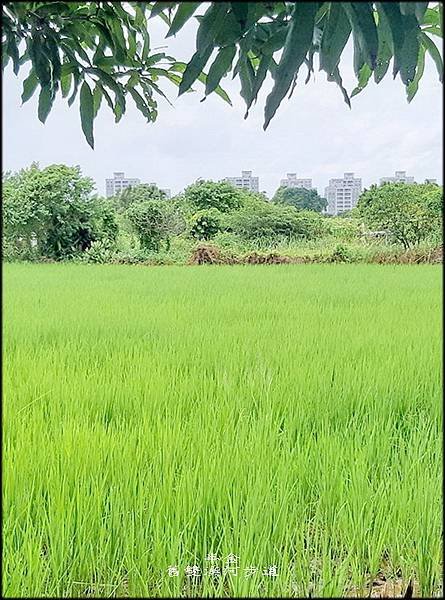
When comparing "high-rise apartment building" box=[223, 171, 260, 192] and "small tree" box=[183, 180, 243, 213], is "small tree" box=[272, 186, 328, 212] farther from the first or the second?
"small tree" box=[183, 180, 243, 213]

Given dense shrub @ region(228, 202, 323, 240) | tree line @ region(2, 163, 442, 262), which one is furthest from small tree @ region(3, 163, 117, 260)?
dense shrub @ region(228, 202, 323, 240)

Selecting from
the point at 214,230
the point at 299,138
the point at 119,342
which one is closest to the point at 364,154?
the point at 299,138

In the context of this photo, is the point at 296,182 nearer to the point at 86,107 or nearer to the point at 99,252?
the point at 86,107

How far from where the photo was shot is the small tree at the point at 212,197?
7.62 feet

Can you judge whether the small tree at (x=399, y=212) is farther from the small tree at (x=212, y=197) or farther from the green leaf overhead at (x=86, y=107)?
the green leaf overhead at (x=86, y=107)

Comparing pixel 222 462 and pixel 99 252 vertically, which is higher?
pixel 99 252

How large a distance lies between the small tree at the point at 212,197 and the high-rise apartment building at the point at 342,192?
1.14 metres

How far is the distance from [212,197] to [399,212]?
4.01 ft

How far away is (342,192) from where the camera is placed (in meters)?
1.05

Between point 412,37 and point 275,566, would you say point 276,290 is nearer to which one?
point 275,566

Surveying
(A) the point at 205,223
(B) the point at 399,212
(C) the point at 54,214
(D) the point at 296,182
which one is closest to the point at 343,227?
(B) the point at 399,212

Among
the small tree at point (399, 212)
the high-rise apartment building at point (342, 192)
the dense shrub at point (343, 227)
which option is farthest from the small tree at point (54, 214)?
the small tree at point (399, 212)

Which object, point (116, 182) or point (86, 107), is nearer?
point (86, 107)

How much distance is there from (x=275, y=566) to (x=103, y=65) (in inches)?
25.2
